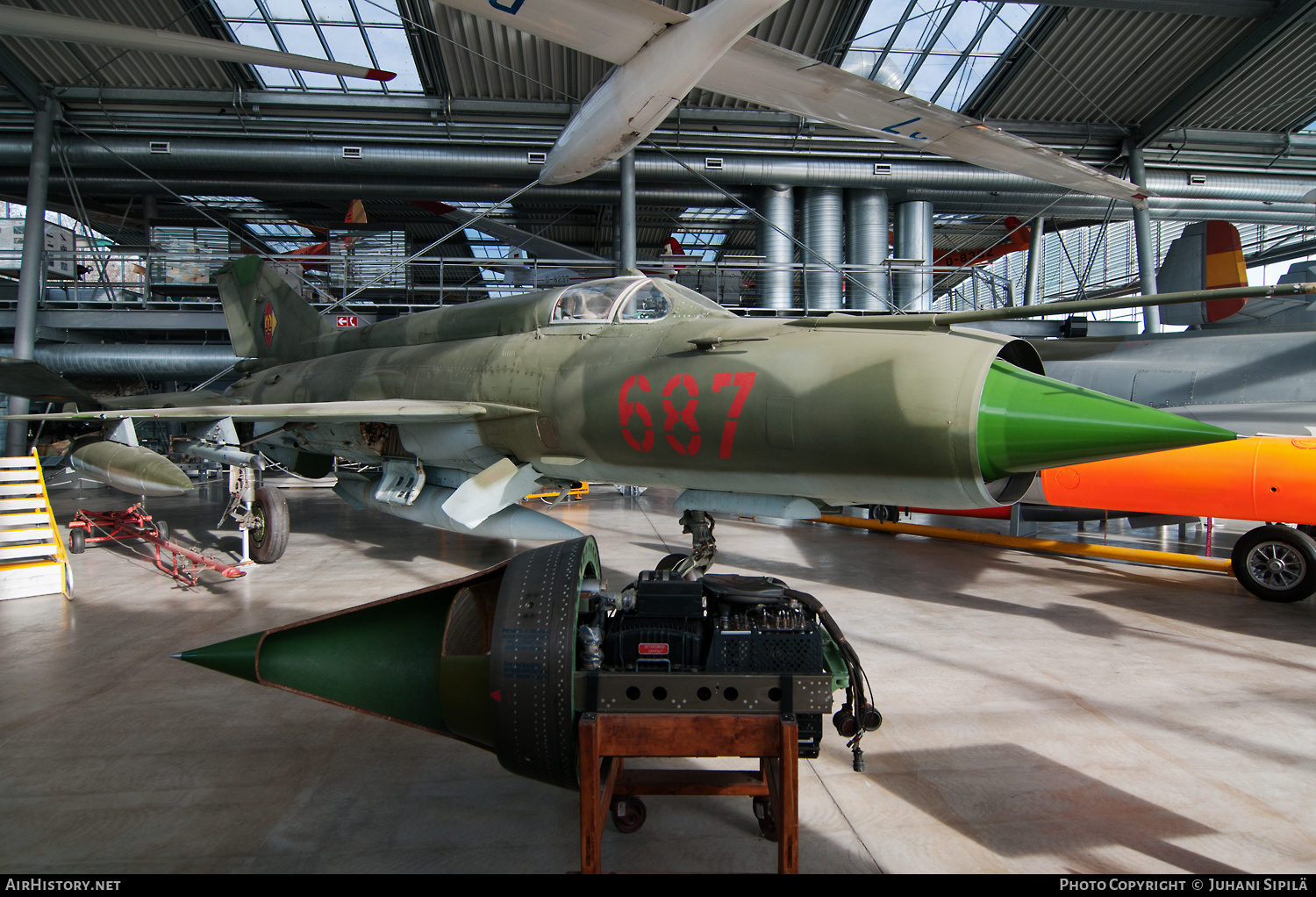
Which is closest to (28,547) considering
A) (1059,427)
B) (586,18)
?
(586,18)

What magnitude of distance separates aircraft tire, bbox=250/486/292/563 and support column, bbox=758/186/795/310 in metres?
10.4

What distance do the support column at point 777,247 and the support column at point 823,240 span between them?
408 millimetres

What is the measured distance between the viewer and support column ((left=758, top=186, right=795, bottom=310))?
14898 mm

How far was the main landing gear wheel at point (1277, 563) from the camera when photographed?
583 cm

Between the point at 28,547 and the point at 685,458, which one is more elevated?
the point at 685,458

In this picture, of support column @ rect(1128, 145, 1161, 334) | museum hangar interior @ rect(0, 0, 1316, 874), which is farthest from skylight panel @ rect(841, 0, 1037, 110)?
support column @ rect(1128, 145, 1161, 334)

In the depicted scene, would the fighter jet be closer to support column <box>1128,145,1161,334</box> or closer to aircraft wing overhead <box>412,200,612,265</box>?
aircraft wing overhead <box>412,200,612,265</box>

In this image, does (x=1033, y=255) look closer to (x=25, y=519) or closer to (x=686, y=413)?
(x=686, y=413)

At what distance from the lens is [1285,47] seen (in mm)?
12781

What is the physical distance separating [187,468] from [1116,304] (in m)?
22.8

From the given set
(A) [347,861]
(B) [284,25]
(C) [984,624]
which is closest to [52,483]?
(B) [284,25]

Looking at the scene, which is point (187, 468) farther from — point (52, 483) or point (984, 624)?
point (984, 624)

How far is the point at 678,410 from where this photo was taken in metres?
4.31

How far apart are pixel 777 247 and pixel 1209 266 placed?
797 centimetres
